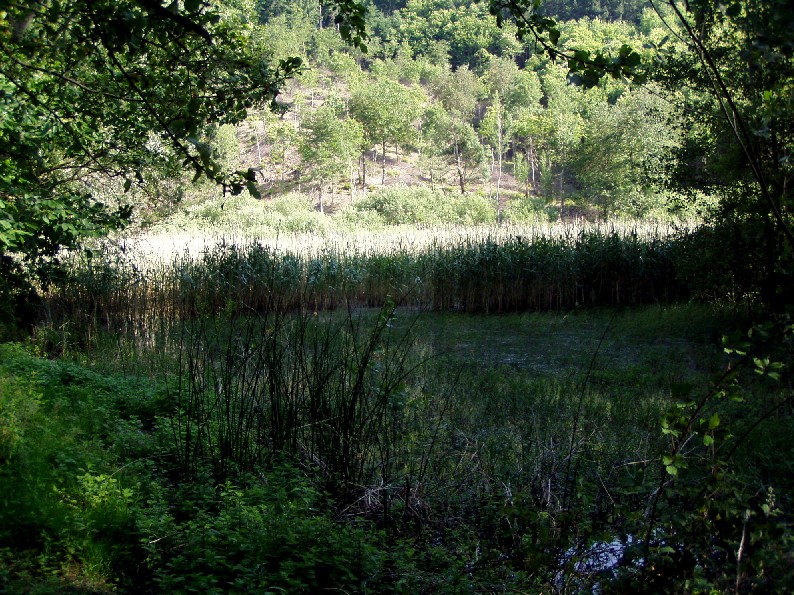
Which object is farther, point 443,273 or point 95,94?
point 443,273

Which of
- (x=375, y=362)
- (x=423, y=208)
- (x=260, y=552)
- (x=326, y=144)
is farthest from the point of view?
A: (x=326, y=144)

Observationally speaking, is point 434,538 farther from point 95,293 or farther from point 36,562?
point 95,293

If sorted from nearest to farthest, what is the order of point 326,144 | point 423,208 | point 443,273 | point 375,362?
point 375,362
point 443,273
point 423,208
point 326,144

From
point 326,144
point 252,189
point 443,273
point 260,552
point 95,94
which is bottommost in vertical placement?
point 260,552

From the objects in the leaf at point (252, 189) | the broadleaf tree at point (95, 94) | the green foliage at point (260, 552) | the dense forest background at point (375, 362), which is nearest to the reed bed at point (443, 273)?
the dense forest background at point (375, 362)

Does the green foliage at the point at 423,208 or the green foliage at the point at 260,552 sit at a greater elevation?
the green foliage at the point at 423,208

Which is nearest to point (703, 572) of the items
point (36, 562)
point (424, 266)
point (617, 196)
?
point (36, 562)

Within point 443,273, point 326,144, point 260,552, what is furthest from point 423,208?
point 260,552

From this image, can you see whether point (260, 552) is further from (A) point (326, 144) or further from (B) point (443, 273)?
(A) point (326, 144)

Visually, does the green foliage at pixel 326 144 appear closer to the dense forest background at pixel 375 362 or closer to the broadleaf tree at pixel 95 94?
the dense forest background at pixel 375 362

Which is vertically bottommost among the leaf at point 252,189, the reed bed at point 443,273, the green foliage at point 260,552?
the green foliage at point 260,552

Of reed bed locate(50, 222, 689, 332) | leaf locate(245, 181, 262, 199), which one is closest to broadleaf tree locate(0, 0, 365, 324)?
leaf locate(245, 181, 262, 199)

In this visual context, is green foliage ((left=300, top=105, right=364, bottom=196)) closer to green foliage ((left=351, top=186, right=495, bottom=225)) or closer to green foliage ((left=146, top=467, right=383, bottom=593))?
green foliage ((left=351, top=186, right=495, bottom=225))

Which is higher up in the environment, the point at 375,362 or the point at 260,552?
the point at 375,362
